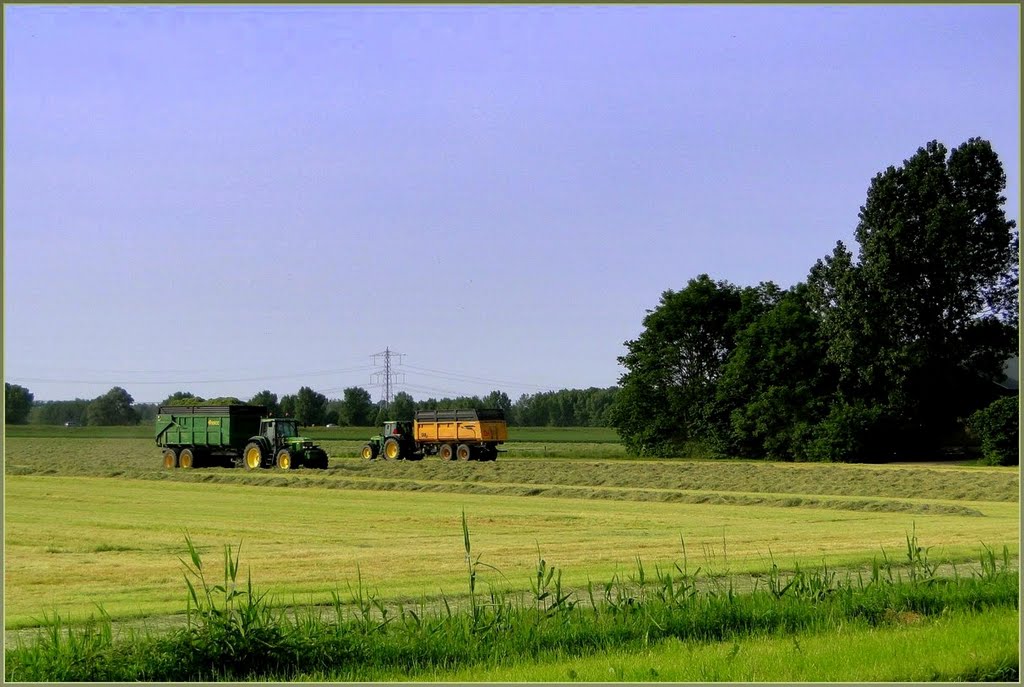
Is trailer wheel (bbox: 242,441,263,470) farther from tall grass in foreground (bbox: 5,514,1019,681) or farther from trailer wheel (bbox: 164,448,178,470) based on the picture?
tall grass in foreground (bbox: 5,514,1019,681)

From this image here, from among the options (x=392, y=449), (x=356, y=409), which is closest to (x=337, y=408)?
(x=356, y=409)

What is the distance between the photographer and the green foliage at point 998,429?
48656 millimetres

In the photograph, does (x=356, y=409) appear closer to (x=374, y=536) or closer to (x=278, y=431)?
(x=278, y=431)

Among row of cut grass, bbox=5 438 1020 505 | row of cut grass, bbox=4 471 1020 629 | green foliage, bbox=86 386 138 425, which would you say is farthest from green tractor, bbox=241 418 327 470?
green foliage, bbox=86 386 138 425

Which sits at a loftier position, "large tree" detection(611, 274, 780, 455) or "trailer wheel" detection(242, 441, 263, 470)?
"large tree" detection(611, 274, 780, 455)

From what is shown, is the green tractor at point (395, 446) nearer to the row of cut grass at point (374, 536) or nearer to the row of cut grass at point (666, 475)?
the row of cut grass at point (666, 475)

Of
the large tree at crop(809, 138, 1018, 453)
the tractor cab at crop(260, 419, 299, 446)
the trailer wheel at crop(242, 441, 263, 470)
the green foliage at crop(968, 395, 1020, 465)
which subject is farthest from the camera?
the large tree at crop(809, 138, 1018, 453)

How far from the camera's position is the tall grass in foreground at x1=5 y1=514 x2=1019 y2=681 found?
1007 centimetres

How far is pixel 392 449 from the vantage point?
55.1 metres

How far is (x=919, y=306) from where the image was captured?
53.2 m

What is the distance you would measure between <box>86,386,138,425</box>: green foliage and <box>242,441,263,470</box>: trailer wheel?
169 feet

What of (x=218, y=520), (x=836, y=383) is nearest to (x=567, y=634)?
(x=218, y=520)

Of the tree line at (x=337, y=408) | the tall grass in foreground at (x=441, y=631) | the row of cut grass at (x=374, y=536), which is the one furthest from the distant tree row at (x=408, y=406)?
the tall grass in foreground at (x=441, y=631)

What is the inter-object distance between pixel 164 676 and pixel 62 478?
3679 cm
